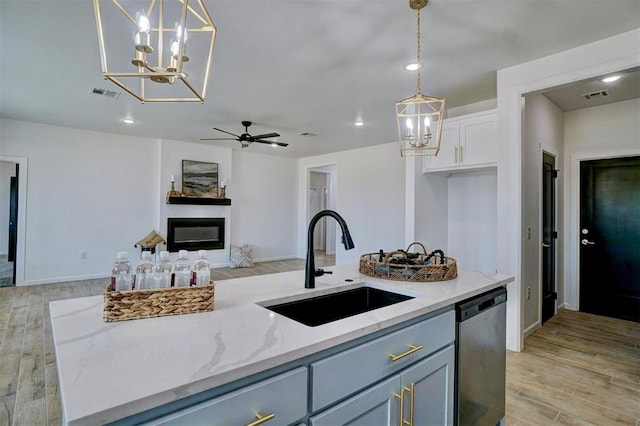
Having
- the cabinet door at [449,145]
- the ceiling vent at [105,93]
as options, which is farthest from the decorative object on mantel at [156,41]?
the cabinet door at [449,145]

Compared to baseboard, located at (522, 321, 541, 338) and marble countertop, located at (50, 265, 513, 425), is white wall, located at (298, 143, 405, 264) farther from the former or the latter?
marble countertop, located at (50, 265, 513, 425)

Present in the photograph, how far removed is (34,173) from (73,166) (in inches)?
20.9

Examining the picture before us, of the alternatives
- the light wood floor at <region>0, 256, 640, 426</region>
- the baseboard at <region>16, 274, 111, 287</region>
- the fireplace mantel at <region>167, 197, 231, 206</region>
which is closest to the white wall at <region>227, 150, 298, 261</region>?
the fireplace mantel at <region>167, 197, 231, 206</region>

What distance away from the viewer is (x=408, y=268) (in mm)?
1826

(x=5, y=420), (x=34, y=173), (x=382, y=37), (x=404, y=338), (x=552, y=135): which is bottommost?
(x=5, y=420)

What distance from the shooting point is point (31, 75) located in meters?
3.37

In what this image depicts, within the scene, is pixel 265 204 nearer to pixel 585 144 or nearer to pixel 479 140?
pixel 479 140

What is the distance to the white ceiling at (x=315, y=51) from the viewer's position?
2242mm

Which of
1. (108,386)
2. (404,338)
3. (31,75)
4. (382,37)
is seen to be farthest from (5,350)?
(382,37)

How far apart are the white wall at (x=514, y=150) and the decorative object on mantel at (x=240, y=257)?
5196 mm

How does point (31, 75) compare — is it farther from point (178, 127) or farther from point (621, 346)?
point (621, 346)

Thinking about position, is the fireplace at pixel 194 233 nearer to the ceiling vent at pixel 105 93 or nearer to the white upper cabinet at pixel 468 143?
the ceiling vent at pixel 105 93

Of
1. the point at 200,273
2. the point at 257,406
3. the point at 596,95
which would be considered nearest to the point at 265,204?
the point at 596,95

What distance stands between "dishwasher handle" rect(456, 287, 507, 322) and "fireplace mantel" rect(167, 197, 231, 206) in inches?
232
